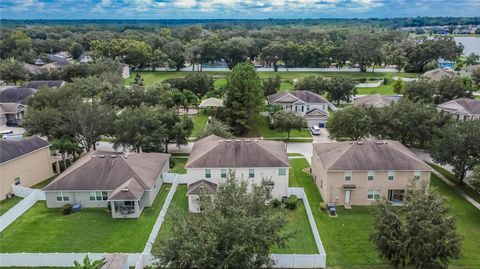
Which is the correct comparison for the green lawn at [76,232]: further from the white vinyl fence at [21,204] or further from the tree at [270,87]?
the tree at [270,87]

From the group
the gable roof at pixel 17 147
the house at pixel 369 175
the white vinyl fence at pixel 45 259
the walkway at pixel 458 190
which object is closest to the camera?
the white vinyl fence at pixel 45 259

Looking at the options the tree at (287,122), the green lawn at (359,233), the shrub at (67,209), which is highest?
the tree at (287,122)

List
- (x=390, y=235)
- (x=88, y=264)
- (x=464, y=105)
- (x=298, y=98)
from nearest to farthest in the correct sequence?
(x=88, y=264)
(x=390, y=235)
(x=464, y=105)
(x=298, y=98)

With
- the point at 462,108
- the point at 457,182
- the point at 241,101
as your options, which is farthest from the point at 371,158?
the point at 462,108

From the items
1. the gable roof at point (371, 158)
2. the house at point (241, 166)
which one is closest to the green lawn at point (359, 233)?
the gable roof at point (371, 158)

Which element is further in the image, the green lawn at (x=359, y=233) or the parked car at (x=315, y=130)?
the parked car at (x=315, y=130)

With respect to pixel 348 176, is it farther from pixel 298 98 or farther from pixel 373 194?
pixel 298 98
